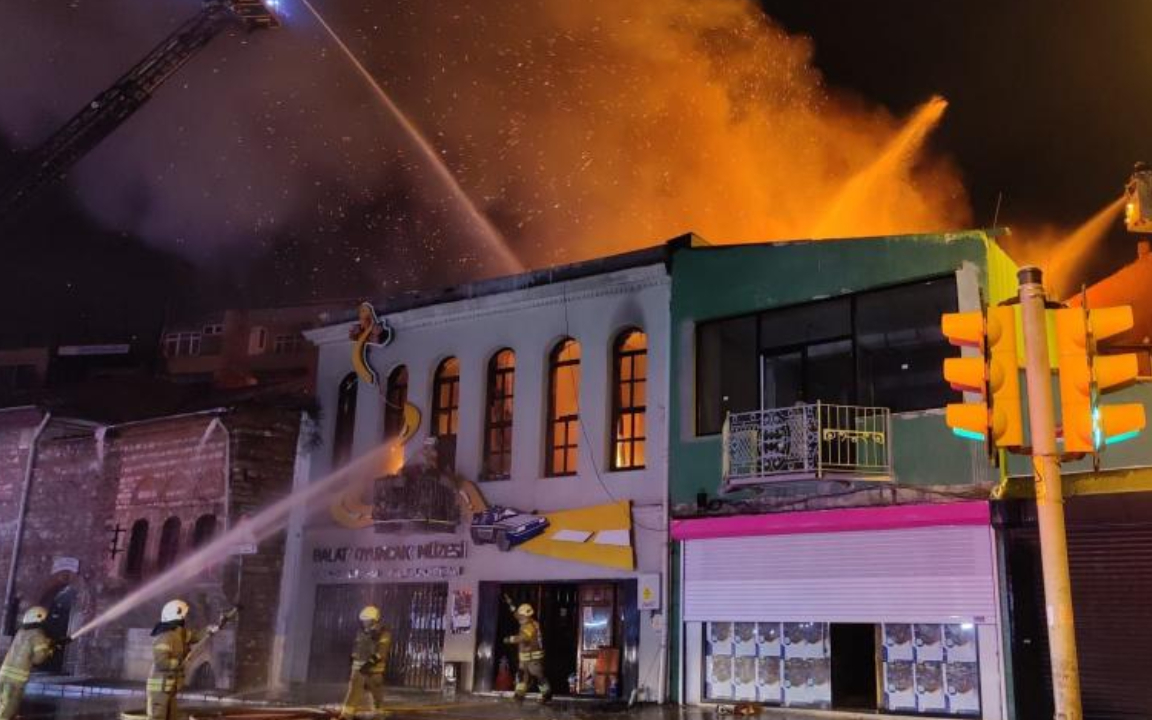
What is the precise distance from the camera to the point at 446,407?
20.6 metres

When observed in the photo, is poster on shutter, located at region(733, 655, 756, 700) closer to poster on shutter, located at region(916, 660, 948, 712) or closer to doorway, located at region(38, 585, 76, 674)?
poster on shutter, located at region(916, 660, 948, 712)

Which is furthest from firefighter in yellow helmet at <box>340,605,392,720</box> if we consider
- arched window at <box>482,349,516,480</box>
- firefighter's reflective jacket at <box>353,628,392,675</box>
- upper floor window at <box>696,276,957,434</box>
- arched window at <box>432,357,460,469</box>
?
upper floor window at <box>696,276,957,434</box>

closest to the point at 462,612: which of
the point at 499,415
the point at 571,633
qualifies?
the point at 571,633

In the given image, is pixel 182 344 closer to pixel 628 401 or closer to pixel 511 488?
pixel 511 488

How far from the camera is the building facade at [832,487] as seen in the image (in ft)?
45.0

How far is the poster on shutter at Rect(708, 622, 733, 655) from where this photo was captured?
15.7m

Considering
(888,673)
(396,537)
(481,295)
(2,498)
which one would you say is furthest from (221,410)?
(888,673)

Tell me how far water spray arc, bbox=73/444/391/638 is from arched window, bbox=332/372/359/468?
14.0 inches

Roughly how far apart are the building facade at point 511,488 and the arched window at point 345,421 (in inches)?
2.1

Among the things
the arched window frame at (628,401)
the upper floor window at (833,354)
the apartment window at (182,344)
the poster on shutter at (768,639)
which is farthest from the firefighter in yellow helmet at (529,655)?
the apartment window at (182,344)

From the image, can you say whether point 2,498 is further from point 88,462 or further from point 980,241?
point 980,241

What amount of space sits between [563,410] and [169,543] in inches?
366

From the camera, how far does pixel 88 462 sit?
23297 millimetres

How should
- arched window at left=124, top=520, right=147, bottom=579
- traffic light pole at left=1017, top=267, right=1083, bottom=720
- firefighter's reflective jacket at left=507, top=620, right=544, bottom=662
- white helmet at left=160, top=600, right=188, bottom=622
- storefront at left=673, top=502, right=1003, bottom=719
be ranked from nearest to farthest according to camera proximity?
traffic light pole at left=1017, top=267, right=1083, bottom=720, white helmet at left=160, top=600, right=188, bottom=622, storefront at left=673, top=502, right=1003, bottom=719, firefighter's reflective jacket at left=507, top=620, right=544, bottom=662, arched window at left=124, top=520, right=147, bottom=579
